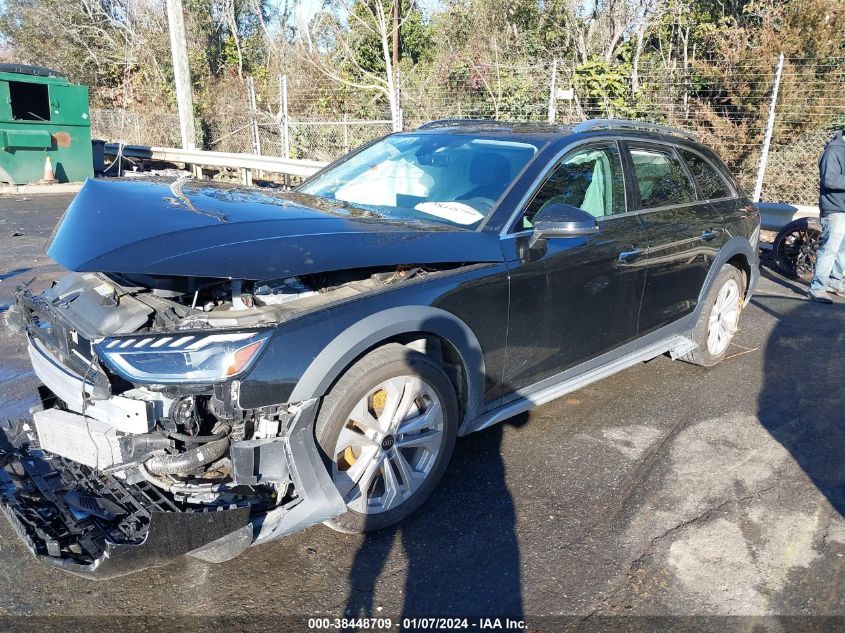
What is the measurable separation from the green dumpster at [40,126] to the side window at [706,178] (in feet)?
44.2

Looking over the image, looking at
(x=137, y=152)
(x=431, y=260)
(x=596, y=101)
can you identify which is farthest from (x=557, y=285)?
(x=137, y=152)

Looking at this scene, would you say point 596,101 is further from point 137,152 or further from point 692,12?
point 137,152

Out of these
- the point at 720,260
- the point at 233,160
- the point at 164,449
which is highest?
the point at 720,260

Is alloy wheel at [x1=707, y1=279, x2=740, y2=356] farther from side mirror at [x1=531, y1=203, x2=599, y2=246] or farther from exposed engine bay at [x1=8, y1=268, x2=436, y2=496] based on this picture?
exposed engine bay at [x1=8, y1=268, x2=436, y2=496]

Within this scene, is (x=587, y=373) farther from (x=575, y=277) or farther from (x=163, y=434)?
(x=163, y=434)

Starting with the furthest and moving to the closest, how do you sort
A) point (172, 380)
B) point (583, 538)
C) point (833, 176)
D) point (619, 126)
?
1. point (833, 176)
2. point (619, 126)
3. point (583, 538)
4. point (172, 380)

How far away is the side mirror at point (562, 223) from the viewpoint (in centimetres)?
345

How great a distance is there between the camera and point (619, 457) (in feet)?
13.1

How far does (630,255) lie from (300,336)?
2.24 m

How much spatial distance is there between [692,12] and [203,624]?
16.0m

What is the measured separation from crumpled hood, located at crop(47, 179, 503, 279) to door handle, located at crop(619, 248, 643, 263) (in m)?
0.99

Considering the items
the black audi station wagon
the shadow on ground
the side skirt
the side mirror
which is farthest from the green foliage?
the side mirror

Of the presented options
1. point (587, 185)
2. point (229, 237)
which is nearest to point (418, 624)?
point (229, 237)

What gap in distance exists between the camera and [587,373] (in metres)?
4.15
